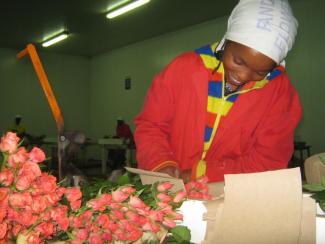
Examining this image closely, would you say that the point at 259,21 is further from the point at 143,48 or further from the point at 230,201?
the point at 143,48

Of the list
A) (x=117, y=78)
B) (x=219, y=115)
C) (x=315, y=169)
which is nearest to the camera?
(x=315, y=169)

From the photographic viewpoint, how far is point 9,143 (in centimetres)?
54

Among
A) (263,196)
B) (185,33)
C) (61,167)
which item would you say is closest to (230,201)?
(263,196)

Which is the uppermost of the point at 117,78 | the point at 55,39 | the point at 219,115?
the point at 55,39

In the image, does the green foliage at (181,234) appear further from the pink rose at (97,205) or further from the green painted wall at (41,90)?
the green painted wall at (41,90)

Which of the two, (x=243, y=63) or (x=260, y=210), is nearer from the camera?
(x=260, y=210)

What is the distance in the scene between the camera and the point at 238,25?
1.28 metres

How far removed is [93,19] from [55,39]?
2.37m

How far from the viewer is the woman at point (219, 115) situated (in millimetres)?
1341

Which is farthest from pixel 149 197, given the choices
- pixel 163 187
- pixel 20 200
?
pixel 20 200

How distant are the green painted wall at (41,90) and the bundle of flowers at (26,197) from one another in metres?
12.7

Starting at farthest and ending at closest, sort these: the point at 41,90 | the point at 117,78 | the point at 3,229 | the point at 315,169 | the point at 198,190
A: the point at 117,78, the point at 41,90, the point at 315,169, the point at 198,190, the point at 3,229

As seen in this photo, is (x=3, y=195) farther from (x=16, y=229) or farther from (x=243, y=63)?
(x=243, y=63)

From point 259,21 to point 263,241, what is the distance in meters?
0.85
